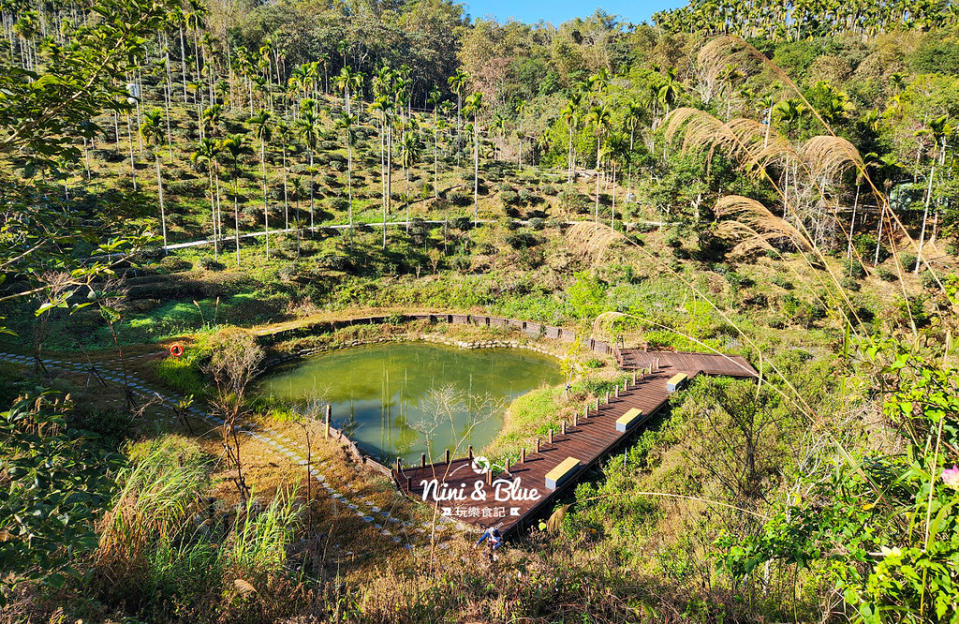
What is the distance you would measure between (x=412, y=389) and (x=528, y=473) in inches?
347

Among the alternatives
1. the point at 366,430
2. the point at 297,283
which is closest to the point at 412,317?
the point at 297,283

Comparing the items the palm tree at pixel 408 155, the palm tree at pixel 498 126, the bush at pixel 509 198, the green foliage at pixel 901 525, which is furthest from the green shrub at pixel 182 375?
the palm tree at pixel 498 126

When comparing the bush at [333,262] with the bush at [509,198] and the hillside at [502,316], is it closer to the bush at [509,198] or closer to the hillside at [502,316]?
the hillside at [502,316]

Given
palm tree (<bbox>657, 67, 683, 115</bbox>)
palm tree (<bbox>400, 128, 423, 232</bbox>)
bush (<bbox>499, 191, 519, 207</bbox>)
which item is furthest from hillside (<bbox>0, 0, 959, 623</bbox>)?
palm tree (<bbox>657, 67, 683, 115</bbox>)

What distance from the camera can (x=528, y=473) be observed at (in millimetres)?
12406

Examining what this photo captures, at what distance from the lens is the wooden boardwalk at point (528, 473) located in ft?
35.1

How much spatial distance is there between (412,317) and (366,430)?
12.6 meters

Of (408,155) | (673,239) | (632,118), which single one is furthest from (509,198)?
(673,239)

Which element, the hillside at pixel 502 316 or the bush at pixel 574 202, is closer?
the hillside at pixel 502 316

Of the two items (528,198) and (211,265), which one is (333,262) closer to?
(211,265)

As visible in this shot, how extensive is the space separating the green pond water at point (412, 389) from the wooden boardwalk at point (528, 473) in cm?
192

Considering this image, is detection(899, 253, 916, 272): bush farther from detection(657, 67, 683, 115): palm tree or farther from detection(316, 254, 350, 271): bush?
detection(316, 254, 350, 271): bush

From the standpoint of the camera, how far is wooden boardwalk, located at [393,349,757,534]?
10.7m

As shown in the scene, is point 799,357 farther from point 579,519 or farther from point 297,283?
point 297,283
